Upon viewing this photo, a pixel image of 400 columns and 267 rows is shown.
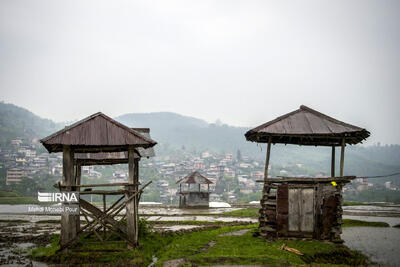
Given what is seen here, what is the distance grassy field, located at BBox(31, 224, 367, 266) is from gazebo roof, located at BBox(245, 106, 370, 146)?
4433 mm

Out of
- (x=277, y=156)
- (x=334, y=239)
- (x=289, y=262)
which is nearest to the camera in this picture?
(x=289, y=262)

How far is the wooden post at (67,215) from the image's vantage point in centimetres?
1277

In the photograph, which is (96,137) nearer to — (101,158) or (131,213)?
(131,213)

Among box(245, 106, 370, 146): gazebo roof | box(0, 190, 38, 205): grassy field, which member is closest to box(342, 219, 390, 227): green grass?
box(245, 106, 370, 146): gazebo roof

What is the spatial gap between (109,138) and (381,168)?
13587cm

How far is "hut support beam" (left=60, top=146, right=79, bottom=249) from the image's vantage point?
1277 cm

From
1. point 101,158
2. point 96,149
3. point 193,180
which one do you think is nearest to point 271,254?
point 96,149

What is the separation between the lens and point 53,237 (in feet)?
55.9

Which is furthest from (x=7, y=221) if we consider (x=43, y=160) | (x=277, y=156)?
(x=277, y=156)

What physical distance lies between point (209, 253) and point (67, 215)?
16.9ft

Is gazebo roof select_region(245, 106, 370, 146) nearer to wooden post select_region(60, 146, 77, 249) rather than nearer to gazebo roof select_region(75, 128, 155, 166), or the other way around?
gazebo roof select_region(75, 128, 155, 166)

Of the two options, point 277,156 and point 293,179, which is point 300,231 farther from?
point 277,156

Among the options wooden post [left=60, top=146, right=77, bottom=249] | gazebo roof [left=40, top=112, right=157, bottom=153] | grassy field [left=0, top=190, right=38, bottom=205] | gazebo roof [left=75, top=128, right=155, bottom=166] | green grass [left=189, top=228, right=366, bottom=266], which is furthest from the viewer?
grassy field [left=0, top=190, right=38, bottom=205]

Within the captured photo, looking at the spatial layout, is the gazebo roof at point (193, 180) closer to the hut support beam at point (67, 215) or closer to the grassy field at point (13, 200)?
the grassy field at point (13, 200)
